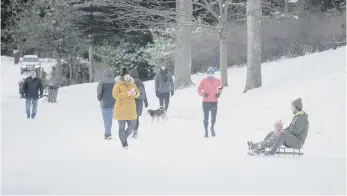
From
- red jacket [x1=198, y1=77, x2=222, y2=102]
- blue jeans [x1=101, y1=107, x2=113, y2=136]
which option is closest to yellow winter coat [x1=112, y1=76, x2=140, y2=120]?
blue jeans [x1=101, y1=107, x2=113, y2=136]

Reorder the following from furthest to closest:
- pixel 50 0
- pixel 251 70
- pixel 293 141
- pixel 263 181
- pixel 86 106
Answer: pixel 50 0 < pixel 86 106 < pixel 251 70 < pixel 293 141 < pixel 263 181

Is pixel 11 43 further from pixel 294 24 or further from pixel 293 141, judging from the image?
pixel 293 141

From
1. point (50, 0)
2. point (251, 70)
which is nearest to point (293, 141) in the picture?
point (251, 70)

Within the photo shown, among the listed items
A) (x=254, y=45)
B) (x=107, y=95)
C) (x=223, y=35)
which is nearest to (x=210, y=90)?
(x=107, y=95)

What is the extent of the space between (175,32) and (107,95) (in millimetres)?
18304

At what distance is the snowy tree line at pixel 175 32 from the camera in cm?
2690

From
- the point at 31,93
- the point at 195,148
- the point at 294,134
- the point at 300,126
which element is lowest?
the point at 195,148

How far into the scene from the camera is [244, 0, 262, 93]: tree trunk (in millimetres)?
21859

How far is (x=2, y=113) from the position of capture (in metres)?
22.9

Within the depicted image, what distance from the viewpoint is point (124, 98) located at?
509 inches

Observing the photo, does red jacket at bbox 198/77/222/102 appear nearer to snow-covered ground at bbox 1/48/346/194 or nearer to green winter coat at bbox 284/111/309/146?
snow-covered ground at bbox 1/48/346/194

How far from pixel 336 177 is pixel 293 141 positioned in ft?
6.16

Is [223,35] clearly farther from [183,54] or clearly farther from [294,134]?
[294,134]

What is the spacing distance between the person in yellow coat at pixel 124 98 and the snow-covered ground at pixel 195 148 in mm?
562
